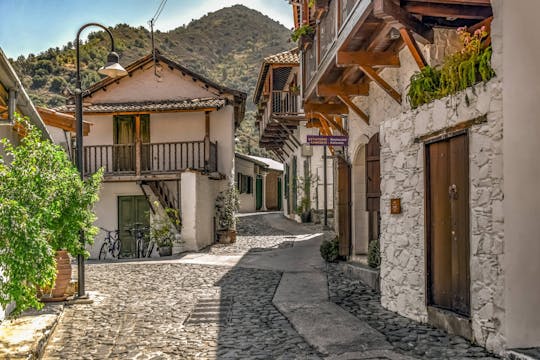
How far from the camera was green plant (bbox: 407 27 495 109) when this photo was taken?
5.11 metres

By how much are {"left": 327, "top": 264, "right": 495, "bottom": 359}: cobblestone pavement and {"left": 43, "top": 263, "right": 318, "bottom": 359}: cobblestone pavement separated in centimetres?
97

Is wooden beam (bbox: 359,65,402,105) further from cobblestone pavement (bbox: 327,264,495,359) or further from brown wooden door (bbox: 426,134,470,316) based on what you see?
cobblestone pavement (bbox: 327,264,495,359)

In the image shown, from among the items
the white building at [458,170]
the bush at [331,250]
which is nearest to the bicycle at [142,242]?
the bush at [331,250]

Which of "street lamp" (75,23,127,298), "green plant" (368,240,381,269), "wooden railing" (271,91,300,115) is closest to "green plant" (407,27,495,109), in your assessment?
"green plant" (368,240,381,269)

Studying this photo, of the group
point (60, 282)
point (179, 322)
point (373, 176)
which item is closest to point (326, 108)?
point (373, 176)

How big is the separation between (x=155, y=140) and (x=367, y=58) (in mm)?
10990

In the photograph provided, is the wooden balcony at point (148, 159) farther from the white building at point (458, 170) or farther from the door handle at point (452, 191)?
the door handle at point (452, 191)

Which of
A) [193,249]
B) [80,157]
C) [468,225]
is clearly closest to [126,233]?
[193,249]

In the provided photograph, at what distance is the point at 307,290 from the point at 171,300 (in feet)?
7.07

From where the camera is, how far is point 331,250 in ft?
37.5

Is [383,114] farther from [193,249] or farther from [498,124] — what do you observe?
[193,249]

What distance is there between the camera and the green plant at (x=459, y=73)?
511 cm

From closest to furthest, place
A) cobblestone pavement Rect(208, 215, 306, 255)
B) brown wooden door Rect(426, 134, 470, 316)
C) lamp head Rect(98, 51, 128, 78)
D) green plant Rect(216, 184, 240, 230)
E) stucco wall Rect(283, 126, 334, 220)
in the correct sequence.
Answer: brown wooden door Rect(426, 134, 470, 316)
lamp head Rect(98, 51, 128, 78)
cobblestone pavement Rect(208, 215, 306, 255)
green plant Rect(216, 184, 240, 230)
stucco wall Rect(283, 126, 334, 220)

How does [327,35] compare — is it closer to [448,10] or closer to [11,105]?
[448,10]
